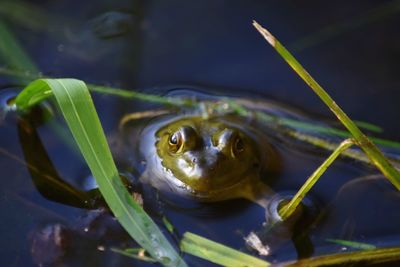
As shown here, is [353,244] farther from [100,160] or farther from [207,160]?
[100,160]

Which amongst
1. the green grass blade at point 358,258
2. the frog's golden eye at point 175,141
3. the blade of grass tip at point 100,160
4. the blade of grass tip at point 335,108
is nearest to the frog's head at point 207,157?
the frog's golden eye at point 175,141

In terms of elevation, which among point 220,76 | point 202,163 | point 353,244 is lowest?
point 353,244

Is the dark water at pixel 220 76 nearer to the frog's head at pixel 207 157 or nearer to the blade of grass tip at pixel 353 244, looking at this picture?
the blade of grass tip at pixel 353 244

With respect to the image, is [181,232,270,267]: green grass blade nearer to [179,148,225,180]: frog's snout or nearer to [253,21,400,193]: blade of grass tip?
[179,148,225,180]: frog's snout

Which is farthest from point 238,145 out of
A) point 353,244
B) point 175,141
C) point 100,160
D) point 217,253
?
point 100,160

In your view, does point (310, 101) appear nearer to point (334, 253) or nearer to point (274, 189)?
point (274, 189)

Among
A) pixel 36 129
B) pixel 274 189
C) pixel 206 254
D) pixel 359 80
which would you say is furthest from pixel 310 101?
pixel 36 129
